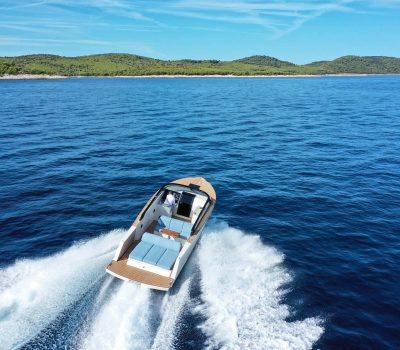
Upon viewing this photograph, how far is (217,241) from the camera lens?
20.6 m

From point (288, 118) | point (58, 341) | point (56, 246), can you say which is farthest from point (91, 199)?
point (288, 118)

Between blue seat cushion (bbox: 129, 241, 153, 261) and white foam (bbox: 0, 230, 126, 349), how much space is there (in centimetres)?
182

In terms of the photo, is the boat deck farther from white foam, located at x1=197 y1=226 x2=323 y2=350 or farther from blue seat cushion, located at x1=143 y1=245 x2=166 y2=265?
white foam, located at x1=197 y1=226 x2=323 y2=350

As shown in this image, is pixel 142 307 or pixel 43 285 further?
pixel 43 285

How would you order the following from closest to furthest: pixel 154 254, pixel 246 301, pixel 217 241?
1. pixel 246 301
2. pixel 154 254
3. pixel 217 241

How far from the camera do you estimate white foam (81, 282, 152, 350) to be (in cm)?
1234

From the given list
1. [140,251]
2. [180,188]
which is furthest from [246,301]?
[180,188]

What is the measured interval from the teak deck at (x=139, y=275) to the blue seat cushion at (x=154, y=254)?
554mm

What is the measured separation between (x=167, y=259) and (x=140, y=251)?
147 centimetres

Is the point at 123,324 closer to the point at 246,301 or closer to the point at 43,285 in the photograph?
the point at 43,285

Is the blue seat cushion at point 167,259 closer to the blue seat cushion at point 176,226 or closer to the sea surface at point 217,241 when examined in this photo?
the sea surface at point 217,241

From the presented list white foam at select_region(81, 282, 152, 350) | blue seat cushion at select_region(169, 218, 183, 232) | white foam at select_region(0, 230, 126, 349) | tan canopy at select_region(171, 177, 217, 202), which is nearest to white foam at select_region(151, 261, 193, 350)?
white foam at select_region(81, 282, 152, 350)

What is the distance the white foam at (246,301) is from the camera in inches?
518

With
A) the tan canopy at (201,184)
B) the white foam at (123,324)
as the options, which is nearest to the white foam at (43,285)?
the white foam at (123,324)
